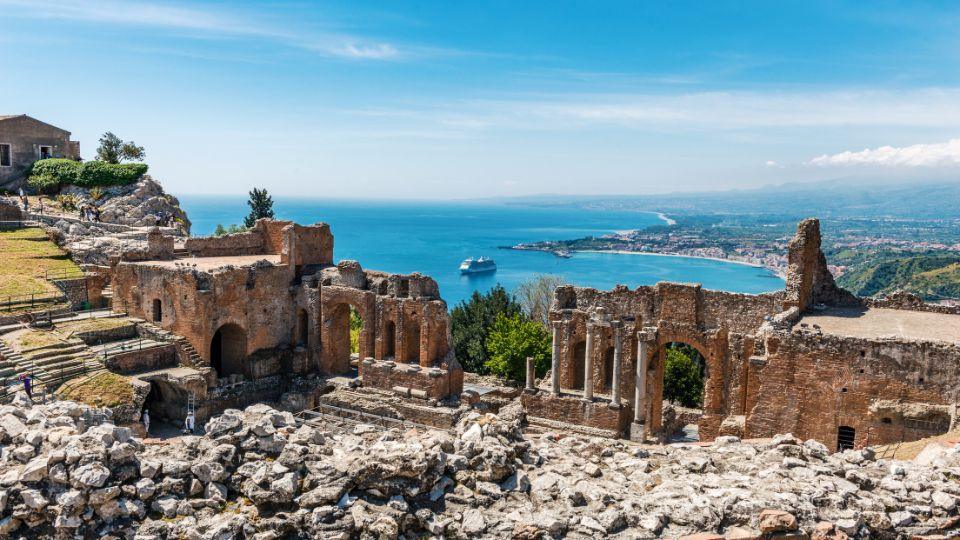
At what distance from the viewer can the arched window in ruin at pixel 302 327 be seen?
3297cm

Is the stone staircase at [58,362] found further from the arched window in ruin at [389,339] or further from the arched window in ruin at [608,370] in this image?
the arched window in ruin at [608,370]

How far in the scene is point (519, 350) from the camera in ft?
122

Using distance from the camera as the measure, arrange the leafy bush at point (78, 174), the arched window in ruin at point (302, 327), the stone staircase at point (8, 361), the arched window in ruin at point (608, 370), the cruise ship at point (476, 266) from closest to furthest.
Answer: the stone staircase at point (8, 361) < the arched window in ruin at point (608, 370) < the arched window in ruin at point (302, 327) < the leafy bush at point (78, 174) < the cruise ship at point (476, 266)

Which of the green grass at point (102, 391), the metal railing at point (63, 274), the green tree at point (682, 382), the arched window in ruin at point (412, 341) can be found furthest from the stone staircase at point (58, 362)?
the green tree at point (682, 382)

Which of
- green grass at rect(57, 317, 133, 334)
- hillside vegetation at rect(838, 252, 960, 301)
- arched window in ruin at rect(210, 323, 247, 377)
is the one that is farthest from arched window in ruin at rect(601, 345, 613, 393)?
hillside vegetation at rect(838, 252, 960, 301)

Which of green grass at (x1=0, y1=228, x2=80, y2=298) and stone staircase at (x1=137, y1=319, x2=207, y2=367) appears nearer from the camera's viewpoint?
stone staircase at (x1=137, y1=319, x2=207, y2=367)

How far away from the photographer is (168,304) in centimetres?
3022

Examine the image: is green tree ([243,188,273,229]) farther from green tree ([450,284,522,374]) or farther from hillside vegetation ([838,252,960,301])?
hillside vegetation ([838,252,960,301])

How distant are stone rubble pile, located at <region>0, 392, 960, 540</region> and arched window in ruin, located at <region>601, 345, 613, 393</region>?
14057mm

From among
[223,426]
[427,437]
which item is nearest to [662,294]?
[427,437]

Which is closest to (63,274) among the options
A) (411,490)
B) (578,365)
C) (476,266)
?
(578,365)

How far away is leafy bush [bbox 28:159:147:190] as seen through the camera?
52.5 m

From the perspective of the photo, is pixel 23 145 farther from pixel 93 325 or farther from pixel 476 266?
pixel 476 266

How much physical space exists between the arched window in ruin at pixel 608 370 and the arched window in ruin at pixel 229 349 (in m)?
16.1
